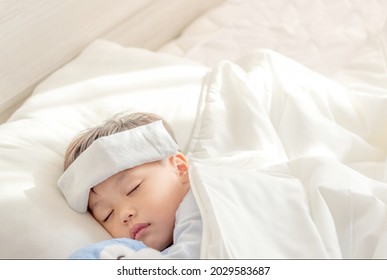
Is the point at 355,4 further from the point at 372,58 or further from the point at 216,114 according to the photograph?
the point at 216,114

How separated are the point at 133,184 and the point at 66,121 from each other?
31cm

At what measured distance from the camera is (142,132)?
1.23 m

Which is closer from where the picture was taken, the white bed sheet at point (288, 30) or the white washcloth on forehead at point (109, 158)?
the white washcloth on forehead at point (109, 158)

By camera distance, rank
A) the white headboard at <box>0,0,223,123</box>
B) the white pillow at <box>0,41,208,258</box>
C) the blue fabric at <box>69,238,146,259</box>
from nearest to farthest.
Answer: the blue fabric at <box>69,238,146,259</box>, the white pillow at <box>0,41,208,258</box>, the white headboard at <box>0,0,223,123</box>

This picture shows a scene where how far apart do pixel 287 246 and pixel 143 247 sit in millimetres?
219

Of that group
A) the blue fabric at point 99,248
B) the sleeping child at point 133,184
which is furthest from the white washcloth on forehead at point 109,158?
the blue fabric at point 99,248

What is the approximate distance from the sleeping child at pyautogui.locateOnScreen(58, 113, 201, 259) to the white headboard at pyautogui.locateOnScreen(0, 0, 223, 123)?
1.16 ft

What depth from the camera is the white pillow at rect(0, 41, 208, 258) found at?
3.70 feet

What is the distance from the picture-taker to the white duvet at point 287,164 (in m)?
1.04

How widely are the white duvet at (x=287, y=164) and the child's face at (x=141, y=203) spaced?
7 centimetres

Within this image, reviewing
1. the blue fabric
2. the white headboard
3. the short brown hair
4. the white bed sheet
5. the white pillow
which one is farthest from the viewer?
the white bed sheet

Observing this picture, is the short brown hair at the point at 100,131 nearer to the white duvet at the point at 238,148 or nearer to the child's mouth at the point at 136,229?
the white duvet at the point at 238,148

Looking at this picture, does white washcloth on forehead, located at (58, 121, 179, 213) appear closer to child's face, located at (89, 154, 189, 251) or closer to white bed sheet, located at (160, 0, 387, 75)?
child's face, located at (89, 154, 189, 251)

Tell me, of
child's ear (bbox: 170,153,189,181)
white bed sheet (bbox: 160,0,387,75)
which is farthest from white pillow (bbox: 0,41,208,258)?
white bed sheet (bbox: 160,0,387,75)
